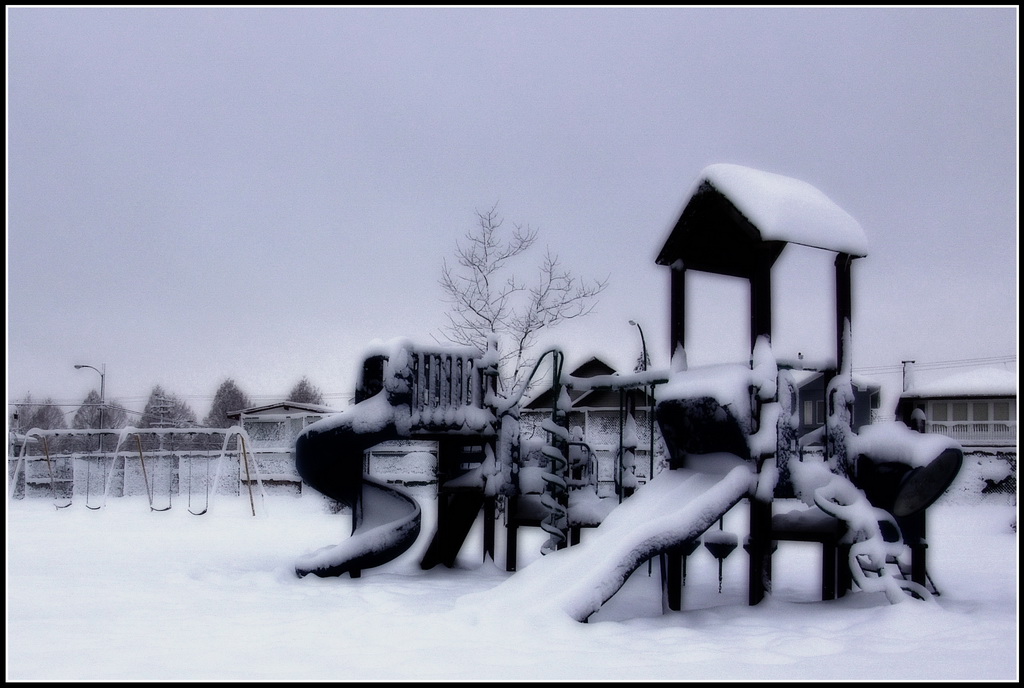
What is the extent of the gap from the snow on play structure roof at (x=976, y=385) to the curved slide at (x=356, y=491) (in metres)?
21.9

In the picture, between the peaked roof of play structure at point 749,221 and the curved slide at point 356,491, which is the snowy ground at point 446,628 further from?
the peaked roof of play structure at point 749,221

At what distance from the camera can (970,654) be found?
4691 mm

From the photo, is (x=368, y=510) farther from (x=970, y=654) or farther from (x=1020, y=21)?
(x=1020, y=21)

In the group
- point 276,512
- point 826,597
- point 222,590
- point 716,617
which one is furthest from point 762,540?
point 276,512

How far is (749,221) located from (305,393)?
73.0 metres

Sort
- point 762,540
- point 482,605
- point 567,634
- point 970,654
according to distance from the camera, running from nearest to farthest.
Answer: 1. point 970,654
2. point 567,634
3. point 482,605
4. point 762,540

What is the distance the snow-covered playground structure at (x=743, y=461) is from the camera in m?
6.09

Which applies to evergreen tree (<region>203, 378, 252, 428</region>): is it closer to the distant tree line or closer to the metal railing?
the distant tree line

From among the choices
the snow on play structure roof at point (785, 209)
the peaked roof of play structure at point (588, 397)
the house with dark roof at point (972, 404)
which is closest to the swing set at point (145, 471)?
the peaked roof of play structure at point (588, 397)

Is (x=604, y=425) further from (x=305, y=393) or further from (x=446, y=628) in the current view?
(x=305, y=393)

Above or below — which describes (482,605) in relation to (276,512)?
above

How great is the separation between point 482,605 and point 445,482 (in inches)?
134

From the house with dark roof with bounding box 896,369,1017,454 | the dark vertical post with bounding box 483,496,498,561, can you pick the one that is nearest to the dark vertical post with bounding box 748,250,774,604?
the dark vertical post with bounding box 483,496,498,561

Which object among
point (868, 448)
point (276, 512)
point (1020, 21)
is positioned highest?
point (1020, 21)
